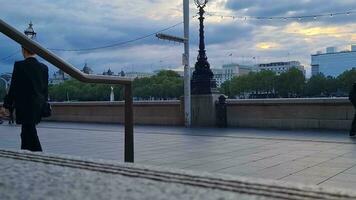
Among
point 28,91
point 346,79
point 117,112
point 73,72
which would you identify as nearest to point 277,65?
point 346,79

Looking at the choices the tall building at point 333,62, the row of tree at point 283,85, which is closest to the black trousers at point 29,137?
the tall building at point 333,62

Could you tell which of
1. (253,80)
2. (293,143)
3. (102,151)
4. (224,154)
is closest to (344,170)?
(224,154)

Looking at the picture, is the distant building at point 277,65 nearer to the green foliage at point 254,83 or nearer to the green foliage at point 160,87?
the green foliage at point 254,83

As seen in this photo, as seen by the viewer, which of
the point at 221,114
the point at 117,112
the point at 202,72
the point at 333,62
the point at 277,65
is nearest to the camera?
the point at 221,114

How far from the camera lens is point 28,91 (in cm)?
619

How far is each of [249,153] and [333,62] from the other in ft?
106

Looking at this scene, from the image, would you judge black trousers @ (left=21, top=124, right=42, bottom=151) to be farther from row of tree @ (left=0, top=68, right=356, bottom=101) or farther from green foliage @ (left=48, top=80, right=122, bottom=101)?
green foliage @ (left=48, top=80, right=122, bottom=101)

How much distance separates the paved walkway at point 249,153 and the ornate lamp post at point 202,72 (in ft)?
16.0

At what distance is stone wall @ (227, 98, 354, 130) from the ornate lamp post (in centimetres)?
118

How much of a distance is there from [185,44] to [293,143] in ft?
28.1

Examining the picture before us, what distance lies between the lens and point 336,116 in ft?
50.4

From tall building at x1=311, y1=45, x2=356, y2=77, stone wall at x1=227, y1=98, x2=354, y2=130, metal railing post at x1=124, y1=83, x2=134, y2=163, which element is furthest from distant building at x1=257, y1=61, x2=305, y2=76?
metal railing post at x1=124, y1=83, x2=134, y2=163

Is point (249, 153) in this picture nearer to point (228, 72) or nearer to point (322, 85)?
point (322, 85)

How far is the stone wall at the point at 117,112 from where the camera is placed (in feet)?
64.8
